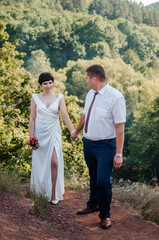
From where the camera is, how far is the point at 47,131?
4.59m

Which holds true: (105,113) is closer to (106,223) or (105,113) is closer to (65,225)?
(106,223)

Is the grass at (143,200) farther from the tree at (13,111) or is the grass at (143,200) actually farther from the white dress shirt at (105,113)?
the tree at (13,111)

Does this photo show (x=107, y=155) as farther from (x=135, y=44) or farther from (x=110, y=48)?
(x=135, y=44)

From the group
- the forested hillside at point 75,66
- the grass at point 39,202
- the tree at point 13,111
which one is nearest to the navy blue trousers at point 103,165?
the grass at point 39,202

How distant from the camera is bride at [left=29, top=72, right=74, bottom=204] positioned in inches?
180

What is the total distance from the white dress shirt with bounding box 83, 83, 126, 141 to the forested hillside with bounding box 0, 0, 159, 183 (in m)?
3.21

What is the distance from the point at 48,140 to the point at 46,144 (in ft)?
0.24

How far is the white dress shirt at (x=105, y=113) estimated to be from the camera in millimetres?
3420

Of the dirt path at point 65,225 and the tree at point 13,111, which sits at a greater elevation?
the tree at point 13,111

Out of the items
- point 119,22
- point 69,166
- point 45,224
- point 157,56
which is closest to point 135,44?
point 157,56

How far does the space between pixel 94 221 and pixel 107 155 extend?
1.09 meters

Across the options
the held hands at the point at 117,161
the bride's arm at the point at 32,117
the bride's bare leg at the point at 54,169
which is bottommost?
the bride's bare leg at the point at 54,169

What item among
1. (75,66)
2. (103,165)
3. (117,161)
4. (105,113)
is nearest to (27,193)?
(103,165)

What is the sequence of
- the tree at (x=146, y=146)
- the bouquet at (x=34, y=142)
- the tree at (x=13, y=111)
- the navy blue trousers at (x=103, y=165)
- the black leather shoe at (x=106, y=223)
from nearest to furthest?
the navy blue trousers at (x=103, y=165), the black leather shoe at (x=106, y=223), the bouquet at (x=34, y=142), the tree at (x=13, y=111), the tree at (x=146, y=146)
